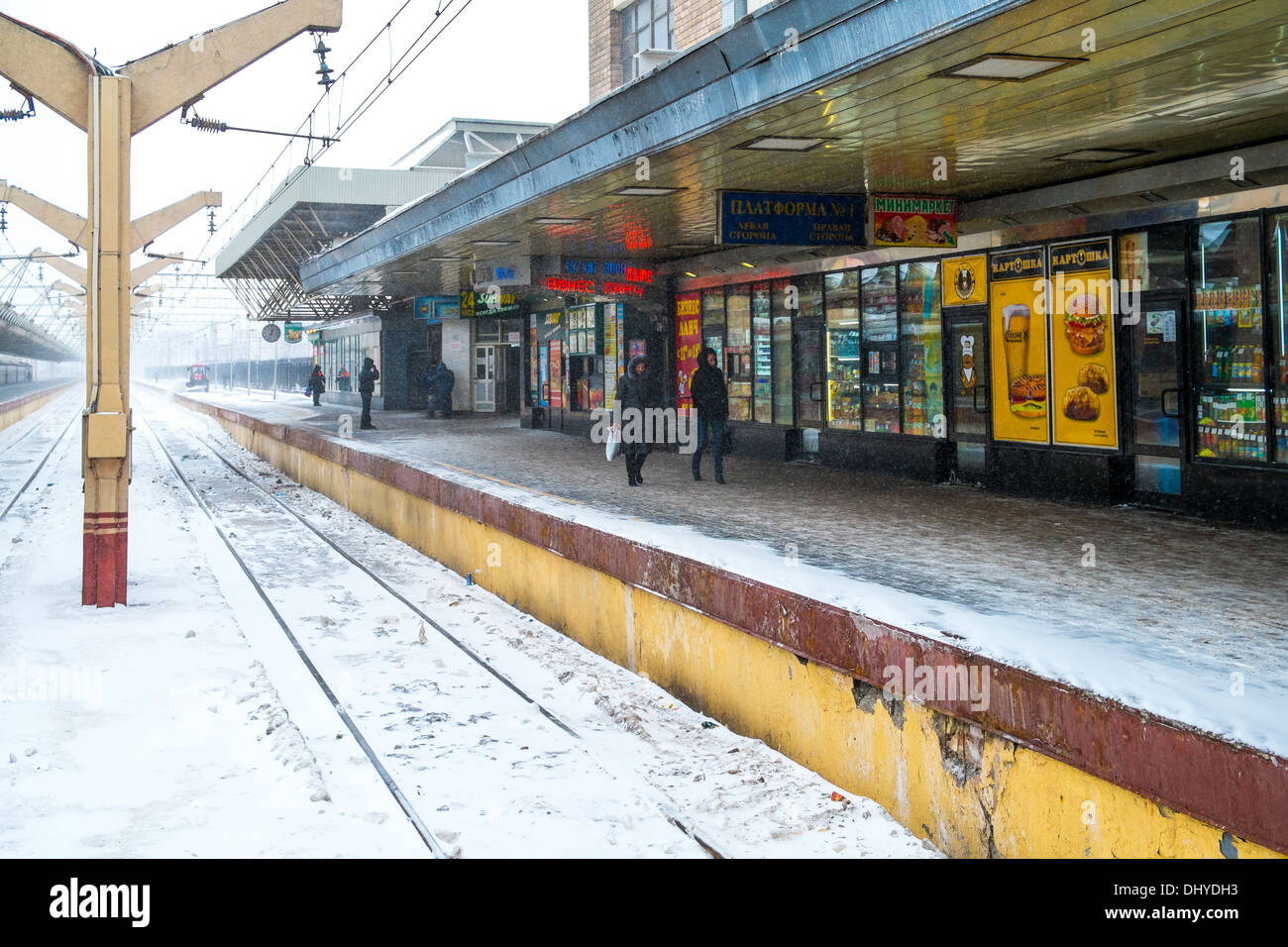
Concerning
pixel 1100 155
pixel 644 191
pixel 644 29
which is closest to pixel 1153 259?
pixel 1100 155

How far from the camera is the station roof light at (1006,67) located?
750 centimetres

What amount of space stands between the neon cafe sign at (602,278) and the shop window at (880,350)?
18.1ft

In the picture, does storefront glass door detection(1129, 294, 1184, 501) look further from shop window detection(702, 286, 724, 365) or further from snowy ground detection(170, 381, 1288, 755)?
shop window detection(702, 286, 724, 365)

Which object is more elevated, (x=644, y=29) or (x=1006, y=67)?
(x=644, y=29)

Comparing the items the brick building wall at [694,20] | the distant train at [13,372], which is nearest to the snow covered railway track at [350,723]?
the brick building wall at [694,20]

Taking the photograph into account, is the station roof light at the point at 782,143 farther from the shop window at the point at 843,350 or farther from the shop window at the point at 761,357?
the shop window at the point at 761,357

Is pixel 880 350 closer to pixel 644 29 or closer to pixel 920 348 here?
pixel 920 348

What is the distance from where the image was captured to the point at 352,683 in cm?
868

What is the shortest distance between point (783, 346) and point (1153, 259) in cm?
719

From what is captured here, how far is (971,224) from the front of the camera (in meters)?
13.6

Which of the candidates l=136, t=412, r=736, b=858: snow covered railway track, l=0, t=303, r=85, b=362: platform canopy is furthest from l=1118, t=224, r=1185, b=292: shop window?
l=0, t=303, r=85, b=362: platform canopy

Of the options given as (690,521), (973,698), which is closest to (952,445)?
(690,521)

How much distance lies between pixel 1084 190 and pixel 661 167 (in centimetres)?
436
